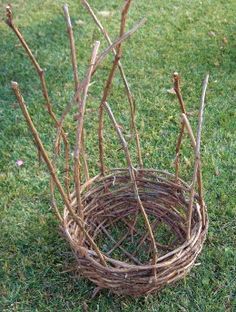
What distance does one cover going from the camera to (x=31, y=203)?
2.28 meters

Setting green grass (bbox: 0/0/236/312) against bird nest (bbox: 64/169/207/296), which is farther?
bird nest (bbox: 64/169/207/296)

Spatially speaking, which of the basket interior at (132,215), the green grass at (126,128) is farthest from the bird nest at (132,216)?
the green grass at (126,128)

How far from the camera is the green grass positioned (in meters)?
1.91

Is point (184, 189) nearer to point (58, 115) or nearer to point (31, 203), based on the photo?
point (31, 203)

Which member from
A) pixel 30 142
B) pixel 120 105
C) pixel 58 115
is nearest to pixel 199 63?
pixel 120 105

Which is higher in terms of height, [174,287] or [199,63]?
[199,63]

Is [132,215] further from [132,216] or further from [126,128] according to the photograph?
[126,128]

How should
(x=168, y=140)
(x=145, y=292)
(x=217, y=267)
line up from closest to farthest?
(x=145, y=292) < (x=217, y=267) < (x=168, y=140)

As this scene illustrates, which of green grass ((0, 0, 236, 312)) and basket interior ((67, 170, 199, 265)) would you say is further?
basket interior ((67, 170, 199, 265))

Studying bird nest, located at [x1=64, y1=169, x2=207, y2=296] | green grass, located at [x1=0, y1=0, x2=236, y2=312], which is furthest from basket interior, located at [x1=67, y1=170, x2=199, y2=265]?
green grass, located at [x1=0, y1=0, x2=236, y2=312]

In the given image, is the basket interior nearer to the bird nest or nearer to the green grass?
→ the bird nest

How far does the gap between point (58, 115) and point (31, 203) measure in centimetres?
73

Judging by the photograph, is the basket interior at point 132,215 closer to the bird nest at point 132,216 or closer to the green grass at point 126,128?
the bird nest at point 132,216

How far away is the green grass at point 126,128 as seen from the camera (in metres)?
1.91
